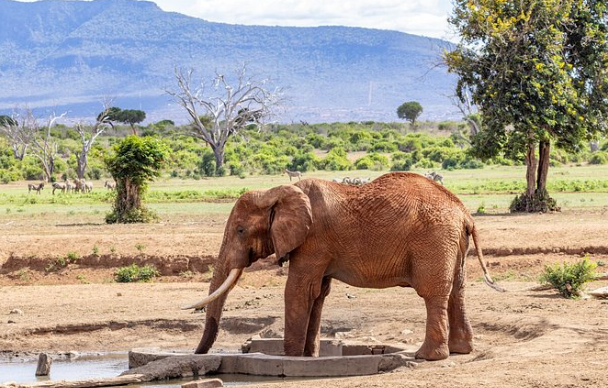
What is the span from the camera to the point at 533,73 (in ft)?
108

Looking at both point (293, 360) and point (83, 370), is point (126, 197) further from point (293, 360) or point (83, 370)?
point (293, 360)

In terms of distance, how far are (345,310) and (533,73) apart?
1574 cm

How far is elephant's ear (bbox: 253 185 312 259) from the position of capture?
14.3 metres

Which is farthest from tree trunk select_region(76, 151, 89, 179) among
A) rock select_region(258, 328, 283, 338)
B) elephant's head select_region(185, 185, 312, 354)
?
elephant's head select_region(185, 185, 312, 354)

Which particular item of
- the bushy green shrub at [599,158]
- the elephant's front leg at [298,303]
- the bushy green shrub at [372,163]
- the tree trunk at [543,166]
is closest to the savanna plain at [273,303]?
the tree trunk at [543,166]

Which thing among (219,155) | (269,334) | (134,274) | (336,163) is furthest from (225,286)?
(219,155)

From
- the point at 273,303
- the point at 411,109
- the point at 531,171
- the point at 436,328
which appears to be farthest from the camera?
the point at 411,109

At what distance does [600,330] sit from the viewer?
1509 cm

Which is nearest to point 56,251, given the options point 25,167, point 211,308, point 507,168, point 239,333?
point 239,333

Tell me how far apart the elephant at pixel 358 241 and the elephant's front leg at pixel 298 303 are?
1 cm

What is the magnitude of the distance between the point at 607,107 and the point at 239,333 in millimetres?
19100

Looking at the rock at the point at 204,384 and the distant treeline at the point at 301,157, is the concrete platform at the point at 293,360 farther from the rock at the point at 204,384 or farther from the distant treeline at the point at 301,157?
the distant treeline at the point at 301,157

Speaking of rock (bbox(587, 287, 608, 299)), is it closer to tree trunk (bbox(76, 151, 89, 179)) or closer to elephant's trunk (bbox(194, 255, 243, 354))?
elephant's trunk (bbox(194, 255, 243, 354))

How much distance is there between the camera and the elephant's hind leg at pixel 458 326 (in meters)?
15.0
